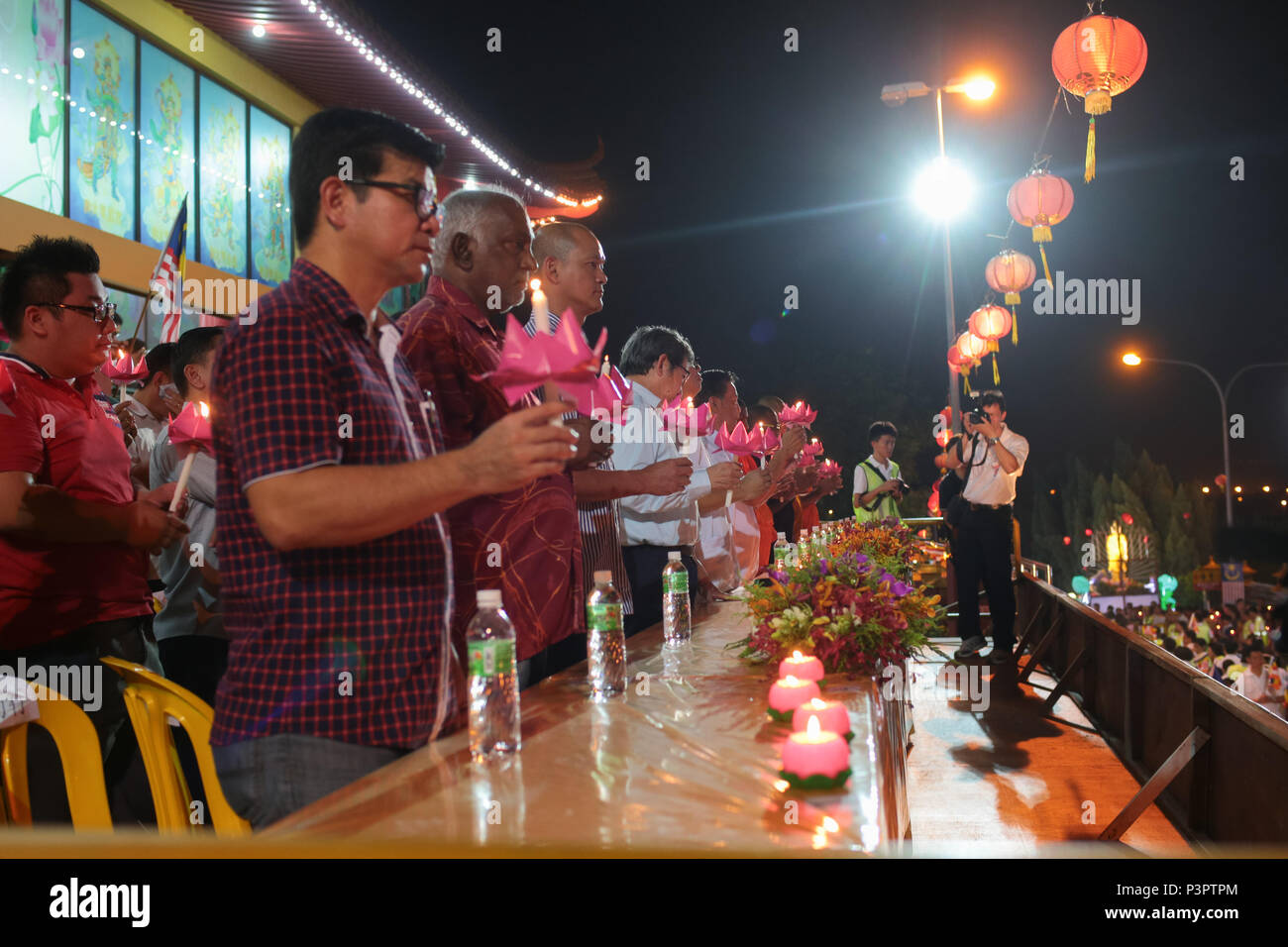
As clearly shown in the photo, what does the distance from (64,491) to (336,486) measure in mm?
1407

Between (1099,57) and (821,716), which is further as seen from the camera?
(1099,57)

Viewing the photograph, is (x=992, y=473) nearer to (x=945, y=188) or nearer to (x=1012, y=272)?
(x=1012, y=272)

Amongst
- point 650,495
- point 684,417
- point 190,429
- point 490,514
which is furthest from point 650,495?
point 190,429

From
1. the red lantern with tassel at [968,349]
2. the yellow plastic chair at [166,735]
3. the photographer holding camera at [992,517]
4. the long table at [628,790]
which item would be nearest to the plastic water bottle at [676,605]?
the long table at [628,790]

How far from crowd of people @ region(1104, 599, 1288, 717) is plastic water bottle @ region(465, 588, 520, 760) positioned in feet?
32.5

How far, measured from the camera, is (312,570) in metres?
1.46

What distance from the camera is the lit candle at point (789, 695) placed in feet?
6.59

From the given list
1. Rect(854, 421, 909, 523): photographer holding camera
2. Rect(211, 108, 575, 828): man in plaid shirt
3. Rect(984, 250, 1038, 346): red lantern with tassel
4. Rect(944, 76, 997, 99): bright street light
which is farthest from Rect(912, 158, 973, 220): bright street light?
Rect(211, 108, 575, 828): man in plaid shirt

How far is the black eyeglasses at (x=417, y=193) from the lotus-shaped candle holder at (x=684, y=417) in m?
2.17

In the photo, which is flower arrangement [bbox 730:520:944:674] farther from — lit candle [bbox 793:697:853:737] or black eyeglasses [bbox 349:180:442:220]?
black eyeglasses [bbox 349:180:442:220]

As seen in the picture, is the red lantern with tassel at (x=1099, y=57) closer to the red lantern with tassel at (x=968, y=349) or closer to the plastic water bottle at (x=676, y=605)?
the plastic water bottle at (x=676, y=605)

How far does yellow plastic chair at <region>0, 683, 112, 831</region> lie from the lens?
5.78 feet

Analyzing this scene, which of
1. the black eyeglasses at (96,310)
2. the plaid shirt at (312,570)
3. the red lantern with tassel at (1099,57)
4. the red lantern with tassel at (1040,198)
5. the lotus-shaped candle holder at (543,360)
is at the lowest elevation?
the plaid shirt at (312,570)
